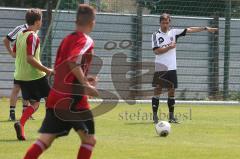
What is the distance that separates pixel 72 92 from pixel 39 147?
0.65m

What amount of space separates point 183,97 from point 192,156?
11765mm

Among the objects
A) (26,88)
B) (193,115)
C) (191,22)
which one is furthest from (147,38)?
(26,88)

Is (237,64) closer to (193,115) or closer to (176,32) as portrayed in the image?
(193,115)

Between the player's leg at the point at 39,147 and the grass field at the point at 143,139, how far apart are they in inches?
62.0

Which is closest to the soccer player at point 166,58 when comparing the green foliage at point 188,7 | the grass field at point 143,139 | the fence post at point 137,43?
the grass field at point 143,139

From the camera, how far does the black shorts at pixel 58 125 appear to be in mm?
6641

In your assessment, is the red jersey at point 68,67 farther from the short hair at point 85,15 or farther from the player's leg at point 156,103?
the player's leg at point 156,103

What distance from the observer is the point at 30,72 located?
1032 cm

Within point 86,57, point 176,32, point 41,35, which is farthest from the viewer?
point 41,35

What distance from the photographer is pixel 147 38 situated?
811 inches

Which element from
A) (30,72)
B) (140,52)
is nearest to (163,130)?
(30,72)

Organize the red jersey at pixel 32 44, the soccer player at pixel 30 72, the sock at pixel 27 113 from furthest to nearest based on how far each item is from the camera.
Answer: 1. the sock at pixel 27 113
2. the soccer player at pixel 30 72
3. the red jersey at pixel 32 44

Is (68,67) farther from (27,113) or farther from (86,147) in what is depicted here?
(27,113)

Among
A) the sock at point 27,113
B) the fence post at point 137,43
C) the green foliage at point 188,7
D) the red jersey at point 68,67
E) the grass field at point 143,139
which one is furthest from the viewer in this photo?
the green foliage at point 188,7
